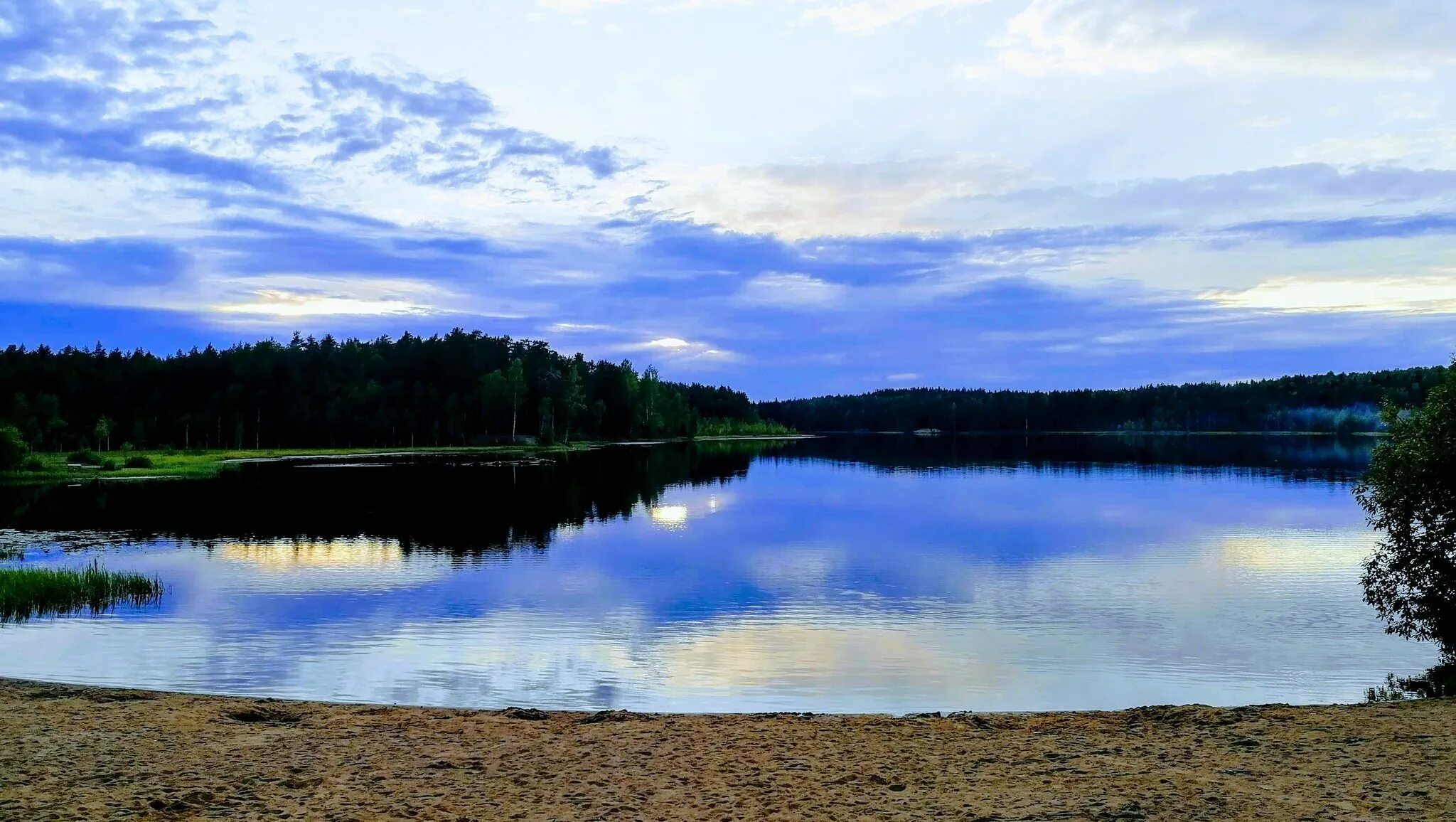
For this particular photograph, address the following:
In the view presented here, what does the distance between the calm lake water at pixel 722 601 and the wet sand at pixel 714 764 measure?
2.78 m

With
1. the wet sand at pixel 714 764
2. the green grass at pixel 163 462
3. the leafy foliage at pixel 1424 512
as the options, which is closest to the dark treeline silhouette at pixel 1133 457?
the green grass at pixel 163 462

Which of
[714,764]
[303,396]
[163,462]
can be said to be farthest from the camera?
[303,396]

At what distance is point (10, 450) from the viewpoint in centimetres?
7194

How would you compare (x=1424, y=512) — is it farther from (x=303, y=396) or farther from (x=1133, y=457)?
(x=303, y=396)

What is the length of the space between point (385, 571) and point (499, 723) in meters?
19.9

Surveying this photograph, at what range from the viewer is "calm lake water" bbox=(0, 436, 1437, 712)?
1719 cm

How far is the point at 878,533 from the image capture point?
1692 inches

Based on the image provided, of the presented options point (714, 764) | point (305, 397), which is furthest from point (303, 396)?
point (714, 764)

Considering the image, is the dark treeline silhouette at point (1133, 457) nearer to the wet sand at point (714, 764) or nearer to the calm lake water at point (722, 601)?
the calm lake water at point (722, 601)

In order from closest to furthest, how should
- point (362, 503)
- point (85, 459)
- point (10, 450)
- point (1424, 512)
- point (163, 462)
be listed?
1. point (1424, 512)
2. point (362, 503)
3. point (10, 450)
4. point (85, 459)
5. point (163, 462)

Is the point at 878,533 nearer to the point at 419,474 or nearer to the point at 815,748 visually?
the point at 815,748

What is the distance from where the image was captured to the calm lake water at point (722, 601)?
17188mm

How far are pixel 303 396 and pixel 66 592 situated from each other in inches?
5659

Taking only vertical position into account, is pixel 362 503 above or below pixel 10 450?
below
